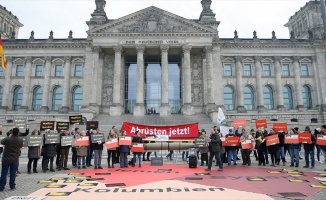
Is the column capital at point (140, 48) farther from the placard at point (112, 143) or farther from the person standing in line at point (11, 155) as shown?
the person standing in line at point (11, 155)

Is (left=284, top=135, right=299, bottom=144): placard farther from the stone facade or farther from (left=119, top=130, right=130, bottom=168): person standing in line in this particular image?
the stone facade

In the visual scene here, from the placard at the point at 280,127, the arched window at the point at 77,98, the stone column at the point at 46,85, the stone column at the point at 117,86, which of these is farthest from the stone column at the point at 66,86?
the placard at the point at 280,127

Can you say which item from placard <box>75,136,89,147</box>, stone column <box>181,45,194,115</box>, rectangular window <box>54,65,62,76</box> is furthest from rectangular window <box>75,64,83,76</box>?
placard <box>75,136,89,147</box>

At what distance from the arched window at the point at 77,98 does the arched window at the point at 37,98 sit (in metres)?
6.18

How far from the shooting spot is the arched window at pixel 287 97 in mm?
49237

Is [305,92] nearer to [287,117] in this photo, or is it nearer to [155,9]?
[287,117]

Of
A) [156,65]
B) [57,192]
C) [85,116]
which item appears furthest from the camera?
[156,65]

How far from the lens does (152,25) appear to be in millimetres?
44312

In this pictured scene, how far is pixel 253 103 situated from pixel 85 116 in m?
29.9

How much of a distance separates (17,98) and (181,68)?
3114cm

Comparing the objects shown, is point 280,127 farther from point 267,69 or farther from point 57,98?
point 57,98

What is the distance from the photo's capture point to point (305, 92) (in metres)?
49.8

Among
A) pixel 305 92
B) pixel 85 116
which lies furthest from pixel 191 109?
pixel 305 92

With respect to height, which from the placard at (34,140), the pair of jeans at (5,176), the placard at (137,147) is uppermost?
the placard at (34,140)
